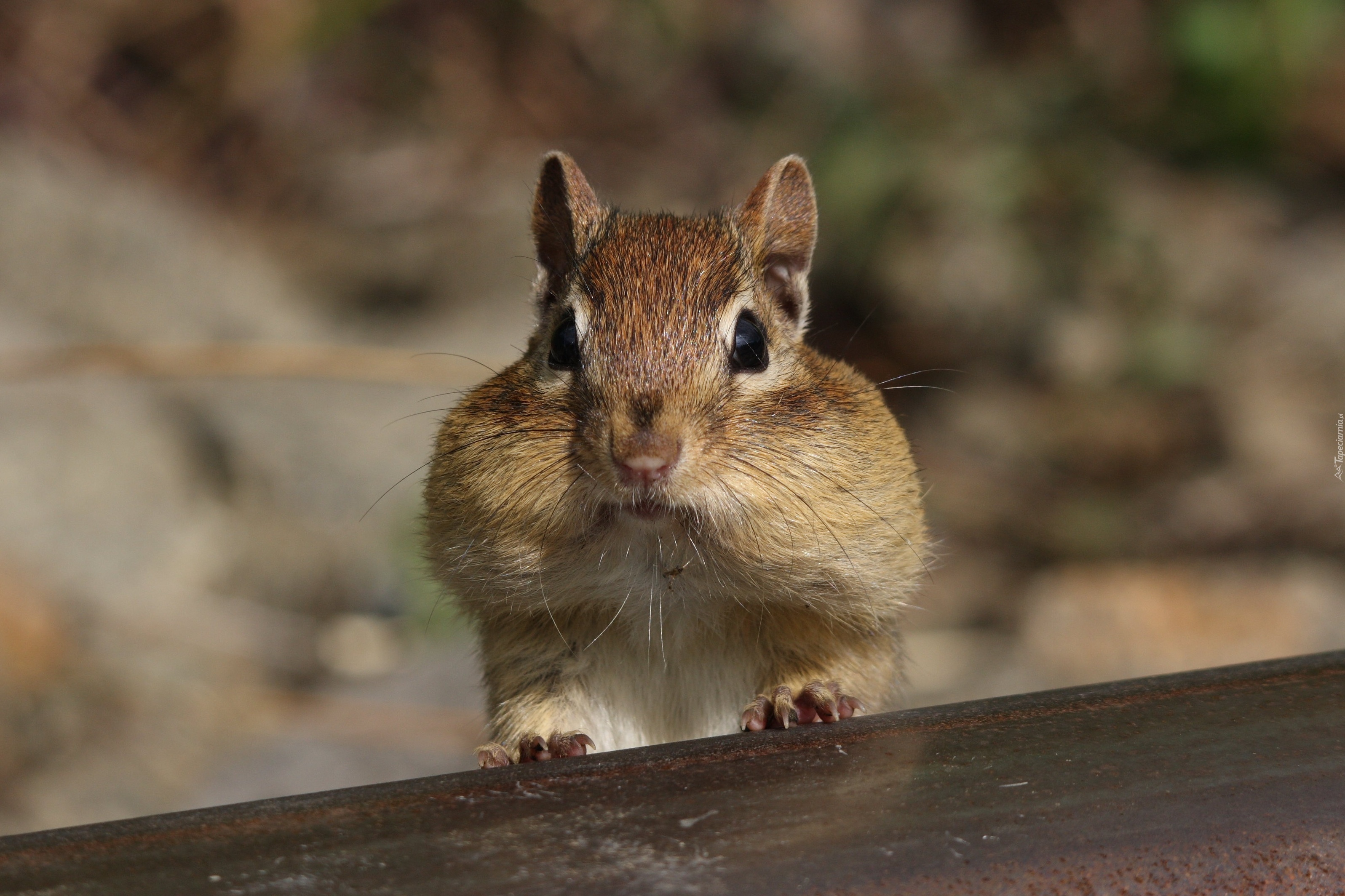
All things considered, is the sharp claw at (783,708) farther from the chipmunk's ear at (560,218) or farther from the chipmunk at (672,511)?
the chipmunk's ear at (560,218)

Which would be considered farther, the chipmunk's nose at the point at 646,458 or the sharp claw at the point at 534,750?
the sharp claw at the point at 534,750

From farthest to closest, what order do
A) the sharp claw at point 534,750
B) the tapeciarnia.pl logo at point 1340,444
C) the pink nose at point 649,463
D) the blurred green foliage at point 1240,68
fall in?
the blurred green foliage at point 1240,68
the tapeciarnia.pl logo at point 1340,444
the sharp claw at point 534,750
the pink nose at point 649,463

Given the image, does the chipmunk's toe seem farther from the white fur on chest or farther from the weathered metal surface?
the weathered metal surface

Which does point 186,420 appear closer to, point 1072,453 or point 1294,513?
point 1072,453

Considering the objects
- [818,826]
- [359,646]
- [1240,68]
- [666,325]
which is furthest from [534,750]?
[1240,68]

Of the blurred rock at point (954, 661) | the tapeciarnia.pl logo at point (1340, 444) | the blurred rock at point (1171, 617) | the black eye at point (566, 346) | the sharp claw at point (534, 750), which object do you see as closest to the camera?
the sharp claw at point (534, 750)

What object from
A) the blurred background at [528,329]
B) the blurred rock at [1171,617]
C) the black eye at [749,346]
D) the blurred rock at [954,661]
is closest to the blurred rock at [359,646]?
the blurred background at [528,329]

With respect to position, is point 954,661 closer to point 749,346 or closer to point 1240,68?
point 1240,68
